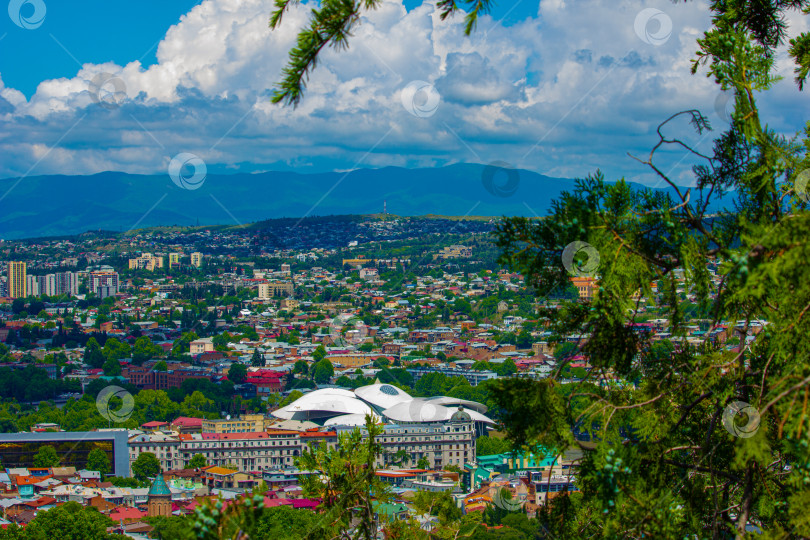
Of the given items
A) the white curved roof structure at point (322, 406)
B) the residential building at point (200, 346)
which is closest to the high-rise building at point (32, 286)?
the residential building at point (200, 346)

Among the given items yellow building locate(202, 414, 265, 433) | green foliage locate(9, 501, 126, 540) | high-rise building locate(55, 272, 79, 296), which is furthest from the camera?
high-rise building locate(55, 272, 79, 296)

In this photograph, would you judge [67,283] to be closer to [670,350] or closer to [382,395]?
[382,395]

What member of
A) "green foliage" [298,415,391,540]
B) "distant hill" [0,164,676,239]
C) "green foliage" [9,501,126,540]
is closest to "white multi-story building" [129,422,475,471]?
"green foliage" [9,501,126,540]

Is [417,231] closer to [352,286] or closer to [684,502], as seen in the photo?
[352,286]

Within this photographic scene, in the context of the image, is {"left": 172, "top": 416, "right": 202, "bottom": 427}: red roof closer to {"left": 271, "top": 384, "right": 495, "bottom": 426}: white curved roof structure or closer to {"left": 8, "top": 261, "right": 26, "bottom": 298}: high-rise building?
{"left": 271, "top": 384, "right": 495, "bottom": 426}: white curved roof structure

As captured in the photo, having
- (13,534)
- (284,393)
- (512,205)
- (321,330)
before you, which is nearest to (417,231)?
(512,205)
